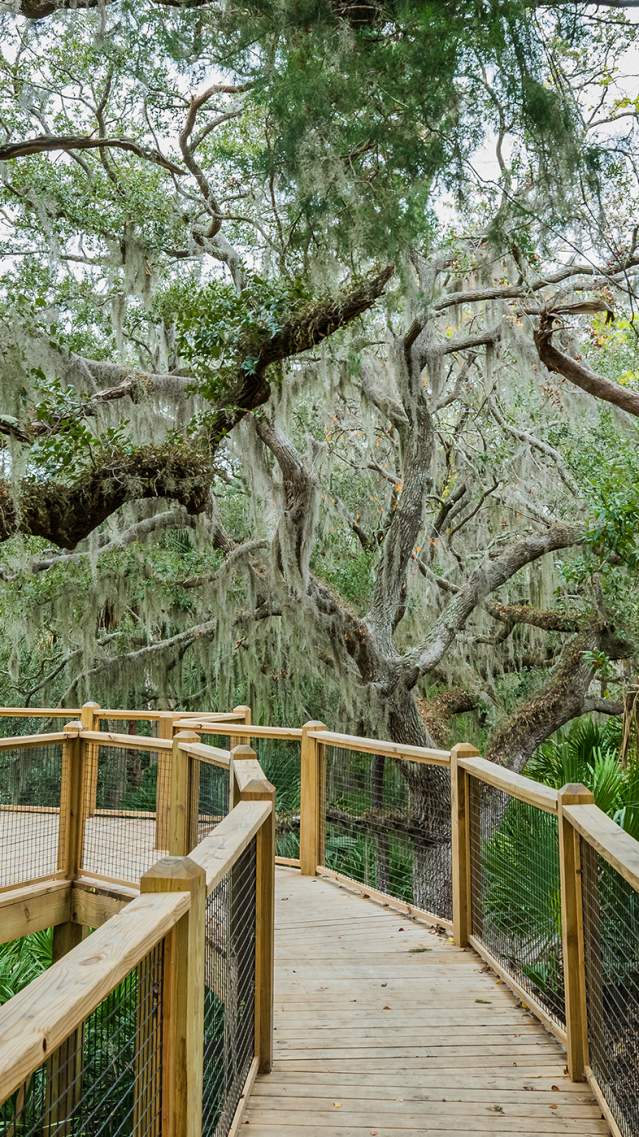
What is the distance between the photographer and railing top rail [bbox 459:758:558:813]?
3.55 metres

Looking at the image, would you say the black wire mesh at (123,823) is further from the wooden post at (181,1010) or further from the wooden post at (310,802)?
the wooden post at (181,1010)

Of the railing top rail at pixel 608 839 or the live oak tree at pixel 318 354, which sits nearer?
the railing top rail at pixel 608 839

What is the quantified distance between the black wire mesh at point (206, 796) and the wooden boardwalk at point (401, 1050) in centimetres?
91

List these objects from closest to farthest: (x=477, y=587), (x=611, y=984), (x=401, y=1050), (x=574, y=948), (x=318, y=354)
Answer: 1. (x=611, y=984)
2. (x=574, y=948)
3. (x=401, y=1050)
4. (x=318, y=354)
5. (x=477, y=587)

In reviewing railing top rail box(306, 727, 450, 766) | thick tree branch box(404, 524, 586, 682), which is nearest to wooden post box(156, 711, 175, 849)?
railing top rail box(306, 727, 450, 766)

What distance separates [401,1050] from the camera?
135 inches

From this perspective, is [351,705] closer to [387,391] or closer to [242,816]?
[387,391]

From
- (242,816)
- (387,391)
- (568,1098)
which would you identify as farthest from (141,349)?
(568,1098)

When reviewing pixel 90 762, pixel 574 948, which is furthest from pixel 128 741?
pixel 574 948

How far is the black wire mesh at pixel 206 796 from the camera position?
5457 mm

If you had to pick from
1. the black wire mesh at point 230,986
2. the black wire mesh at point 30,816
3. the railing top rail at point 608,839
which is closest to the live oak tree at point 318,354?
the black wire mesh at point 30,816

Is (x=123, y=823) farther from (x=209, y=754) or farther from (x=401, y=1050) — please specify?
(x=401, y=1050)

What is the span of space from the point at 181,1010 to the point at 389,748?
323 centimetres

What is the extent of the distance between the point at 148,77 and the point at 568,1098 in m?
8.00
